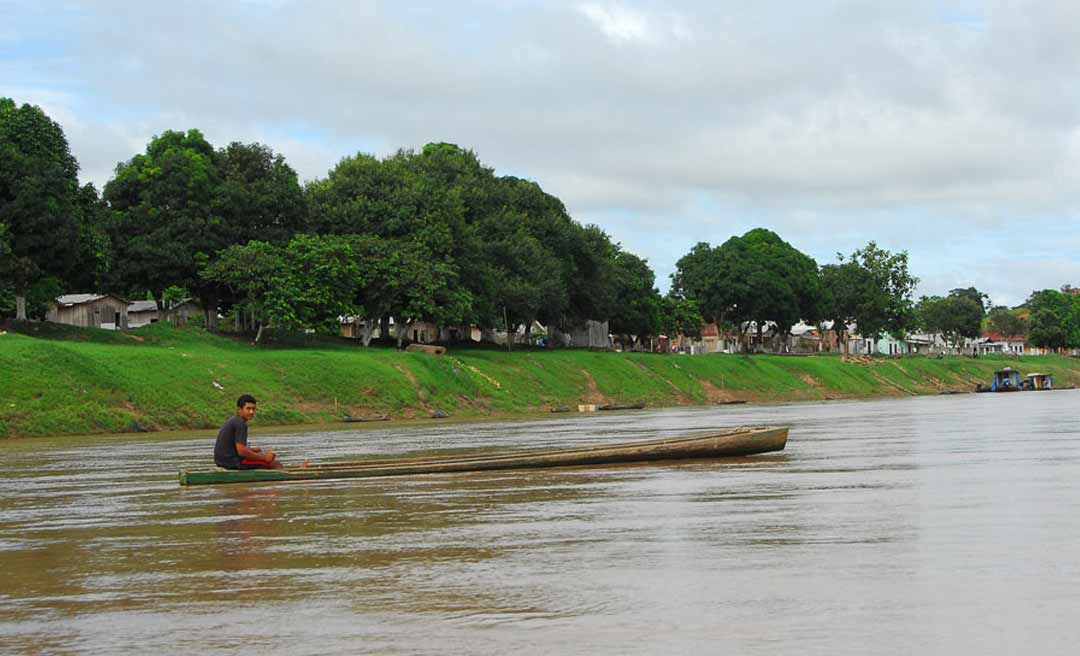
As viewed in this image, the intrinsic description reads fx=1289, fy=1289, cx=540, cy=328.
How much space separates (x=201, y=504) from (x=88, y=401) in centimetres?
3790

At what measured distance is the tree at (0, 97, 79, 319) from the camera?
7662cm

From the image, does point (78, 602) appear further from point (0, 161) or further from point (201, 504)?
point (0, 161)

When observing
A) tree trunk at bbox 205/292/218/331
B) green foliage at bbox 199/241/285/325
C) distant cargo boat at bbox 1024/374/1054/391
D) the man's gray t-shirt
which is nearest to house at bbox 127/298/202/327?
tree trunk at bbox 205/292/218/331

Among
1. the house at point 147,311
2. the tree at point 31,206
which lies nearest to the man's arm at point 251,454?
the tree at point 31,206

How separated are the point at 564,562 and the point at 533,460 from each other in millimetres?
14024

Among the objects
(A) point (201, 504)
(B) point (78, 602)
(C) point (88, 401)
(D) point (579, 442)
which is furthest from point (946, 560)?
(C) point (88, 401)

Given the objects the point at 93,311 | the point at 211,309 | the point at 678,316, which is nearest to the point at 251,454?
the point at 211,309

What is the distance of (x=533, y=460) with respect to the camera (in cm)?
3003

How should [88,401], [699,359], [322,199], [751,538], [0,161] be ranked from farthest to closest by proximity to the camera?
1. [699,359]
2. [322,199]
3. [0,161]
4. [88,401]
5. [751,538]

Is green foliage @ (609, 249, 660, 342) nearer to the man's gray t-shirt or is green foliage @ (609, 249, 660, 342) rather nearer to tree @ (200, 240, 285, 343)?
tree @ (200, 240, 285, 343)

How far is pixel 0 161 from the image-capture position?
77.0m

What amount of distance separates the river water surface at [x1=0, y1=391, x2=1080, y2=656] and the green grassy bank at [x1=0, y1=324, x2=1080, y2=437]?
2977 centimetres

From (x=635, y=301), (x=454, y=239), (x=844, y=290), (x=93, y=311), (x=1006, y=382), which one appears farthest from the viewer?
(x=844, y=290)

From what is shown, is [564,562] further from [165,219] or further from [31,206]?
[165,219]
